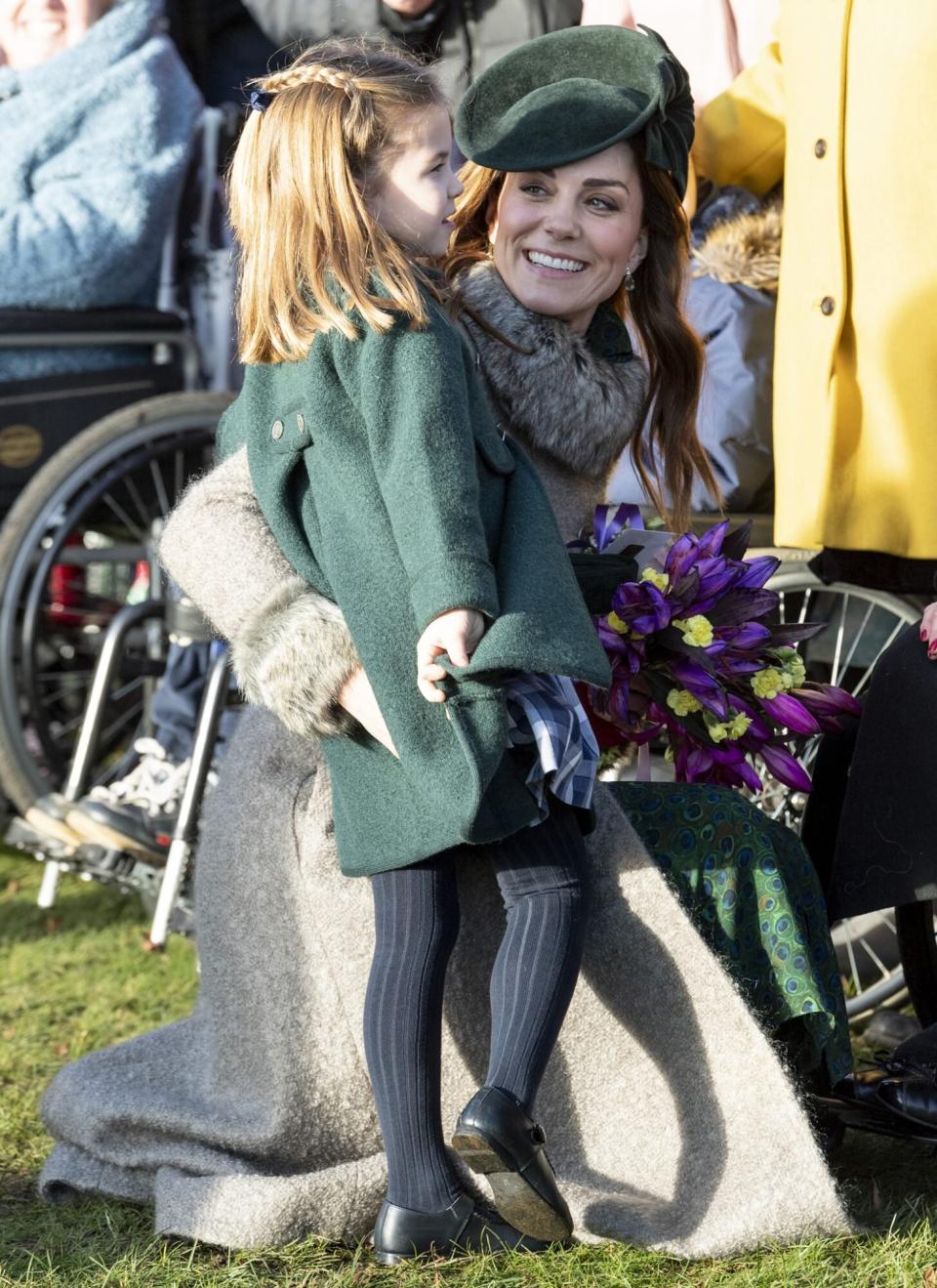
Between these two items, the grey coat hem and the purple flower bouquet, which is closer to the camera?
the grey coat hem

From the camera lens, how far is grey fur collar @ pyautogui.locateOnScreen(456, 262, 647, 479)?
2521mm

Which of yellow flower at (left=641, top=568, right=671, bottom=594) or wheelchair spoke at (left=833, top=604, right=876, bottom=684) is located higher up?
yellow flower at (left=641, top=568, right=671, bottom=594)

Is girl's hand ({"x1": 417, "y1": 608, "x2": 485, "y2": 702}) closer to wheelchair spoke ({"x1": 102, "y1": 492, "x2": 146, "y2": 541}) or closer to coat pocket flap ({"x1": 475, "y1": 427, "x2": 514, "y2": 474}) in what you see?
coat pocket flap ({"x1": 475, "y1": 427, "x2": 514, "y2": 474})

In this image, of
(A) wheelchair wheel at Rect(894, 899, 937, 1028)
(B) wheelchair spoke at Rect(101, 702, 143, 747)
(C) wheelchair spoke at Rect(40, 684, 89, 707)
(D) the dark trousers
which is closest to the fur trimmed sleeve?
(D) the dark trousers

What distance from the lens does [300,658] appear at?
2260mm

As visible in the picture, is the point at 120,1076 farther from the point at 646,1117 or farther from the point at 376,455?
the point at 376,455

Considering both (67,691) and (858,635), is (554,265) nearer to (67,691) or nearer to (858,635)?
(858,635)

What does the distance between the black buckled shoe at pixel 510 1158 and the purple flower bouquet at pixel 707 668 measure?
2.15 ft

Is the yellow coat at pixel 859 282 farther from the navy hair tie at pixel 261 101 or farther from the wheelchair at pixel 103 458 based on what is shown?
the wheelchair at pixel 103 458

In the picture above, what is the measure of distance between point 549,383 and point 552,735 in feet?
1.94

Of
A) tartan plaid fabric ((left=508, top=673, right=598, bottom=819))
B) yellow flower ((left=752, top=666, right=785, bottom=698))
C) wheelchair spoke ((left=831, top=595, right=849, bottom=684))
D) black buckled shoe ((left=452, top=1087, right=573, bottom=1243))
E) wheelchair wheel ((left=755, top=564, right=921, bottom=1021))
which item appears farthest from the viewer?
wheelchair spoke ((left=831, top=595, right=849, bottom=684))

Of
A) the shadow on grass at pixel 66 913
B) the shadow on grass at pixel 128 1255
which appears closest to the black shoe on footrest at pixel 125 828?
the shadow on grass at pixel 66 913

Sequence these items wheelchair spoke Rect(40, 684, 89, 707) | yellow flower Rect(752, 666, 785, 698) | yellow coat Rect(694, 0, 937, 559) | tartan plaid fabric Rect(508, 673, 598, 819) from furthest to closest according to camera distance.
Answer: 1. wheelchair spoke Rect(40, 684, 89, 707)
2. yellow coat Rect(694, 0, 937, 559)
3. yellow flower Rect(752, 666, 785, 698)
4. tartan plaid fabric Rect(508, 673, 598, 819)

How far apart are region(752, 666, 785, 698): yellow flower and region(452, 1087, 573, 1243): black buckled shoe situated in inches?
29.6
